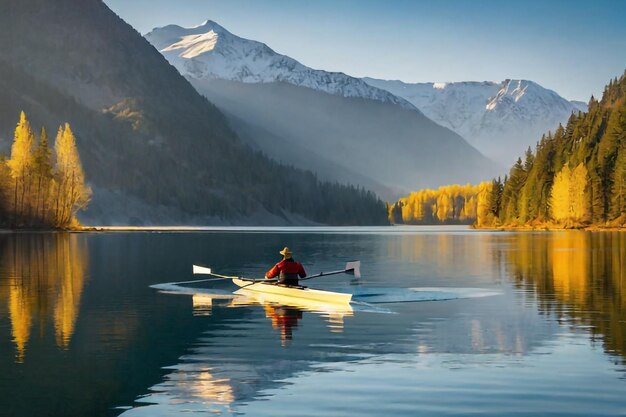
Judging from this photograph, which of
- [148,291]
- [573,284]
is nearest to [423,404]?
[148,291]

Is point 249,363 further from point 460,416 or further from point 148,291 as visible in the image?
point 148,291

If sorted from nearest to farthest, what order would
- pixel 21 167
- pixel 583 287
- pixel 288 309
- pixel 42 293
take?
pixel 288 309
pixel 42 293
pixel 583 287
pixel 21 167

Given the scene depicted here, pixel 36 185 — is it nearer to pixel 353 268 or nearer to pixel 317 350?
pixel 353 268

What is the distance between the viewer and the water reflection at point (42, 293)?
3516 centimetres

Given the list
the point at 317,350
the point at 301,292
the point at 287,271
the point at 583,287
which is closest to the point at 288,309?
the point at 301,292

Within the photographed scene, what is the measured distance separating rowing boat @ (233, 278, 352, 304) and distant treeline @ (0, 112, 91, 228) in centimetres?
13282

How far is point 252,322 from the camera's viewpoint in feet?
127

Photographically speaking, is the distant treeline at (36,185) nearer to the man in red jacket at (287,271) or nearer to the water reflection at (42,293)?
the water reflection at (42,293)

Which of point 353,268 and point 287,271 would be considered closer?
point 287,271

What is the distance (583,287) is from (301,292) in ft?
66.0

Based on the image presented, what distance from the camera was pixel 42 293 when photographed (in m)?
51.1

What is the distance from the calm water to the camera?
892 inches

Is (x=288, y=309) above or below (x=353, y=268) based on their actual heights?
below

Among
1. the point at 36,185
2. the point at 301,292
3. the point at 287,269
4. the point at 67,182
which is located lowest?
the point at 301,292
